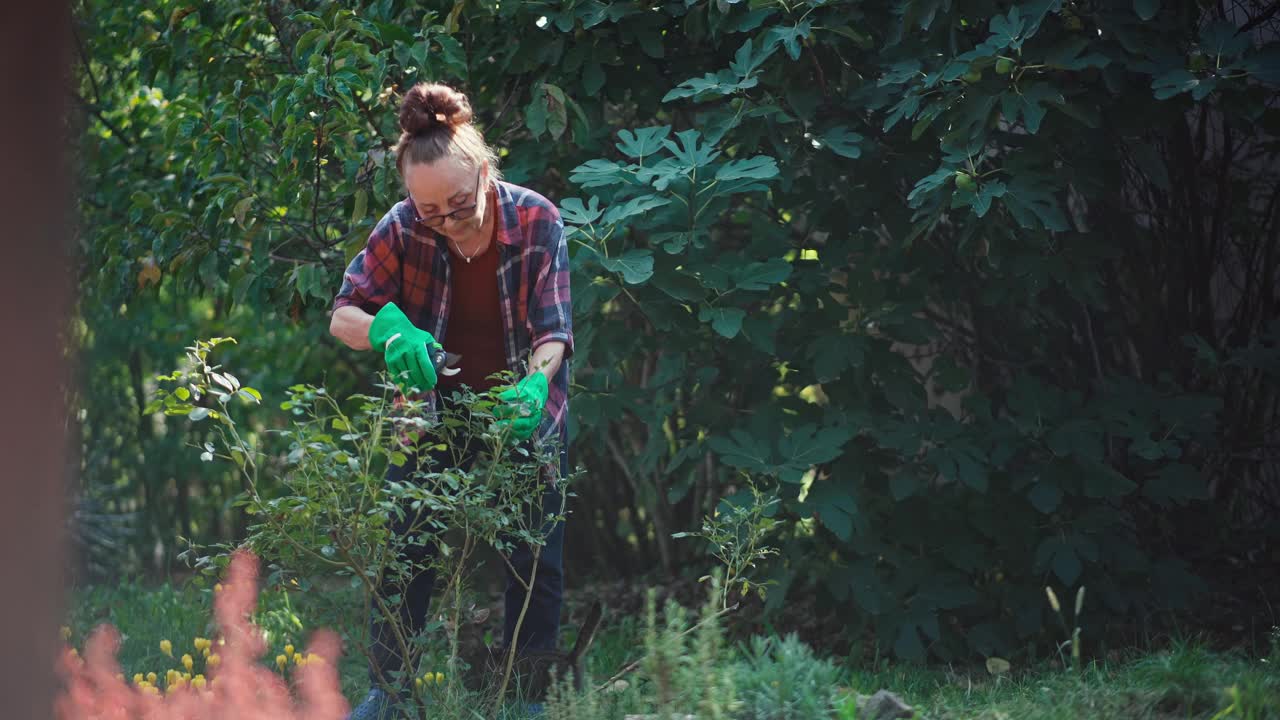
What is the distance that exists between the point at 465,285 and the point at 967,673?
1.88m

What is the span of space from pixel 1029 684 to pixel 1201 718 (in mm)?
615

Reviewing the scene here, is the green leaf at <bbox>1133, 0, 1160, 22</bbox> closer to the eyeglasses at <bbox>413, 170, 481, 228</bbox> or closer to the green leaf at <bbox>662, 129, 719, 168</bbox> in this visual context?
the green leaf at <bbox>662, 129, 719, 168</bbox>

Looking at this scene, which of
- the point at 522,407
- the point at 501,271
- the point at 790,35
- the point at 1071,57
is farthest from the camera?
the point at 790,35

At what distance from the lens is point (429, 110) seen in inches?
100.0

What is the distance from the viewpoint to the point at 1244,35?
9.39 ft

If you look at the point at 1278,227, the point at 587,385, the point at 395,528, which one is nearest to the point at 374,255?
the point at 395,528

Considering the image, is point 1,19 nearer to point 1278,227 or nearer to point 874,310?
point 874,310

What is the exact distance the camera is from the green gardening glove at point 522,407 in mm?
2283

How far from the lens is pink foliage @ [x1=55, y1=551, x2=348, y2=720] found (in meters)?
2.33

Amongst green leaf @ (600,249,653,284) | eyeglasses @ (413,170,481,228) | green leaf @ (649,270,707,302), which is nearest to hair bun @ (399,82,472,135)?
eyeglasses @ (413,170,481,228)

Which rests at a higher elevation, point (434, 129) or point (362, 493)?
point (434, 129)

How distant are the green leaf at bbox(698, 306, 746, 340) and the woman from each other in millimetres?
489

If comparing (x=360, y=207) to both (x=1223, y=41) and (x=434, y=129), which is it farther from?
(x=1223, y=41)

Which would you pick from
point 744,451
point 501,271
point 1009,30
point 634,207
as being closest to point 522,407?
point 501,271
